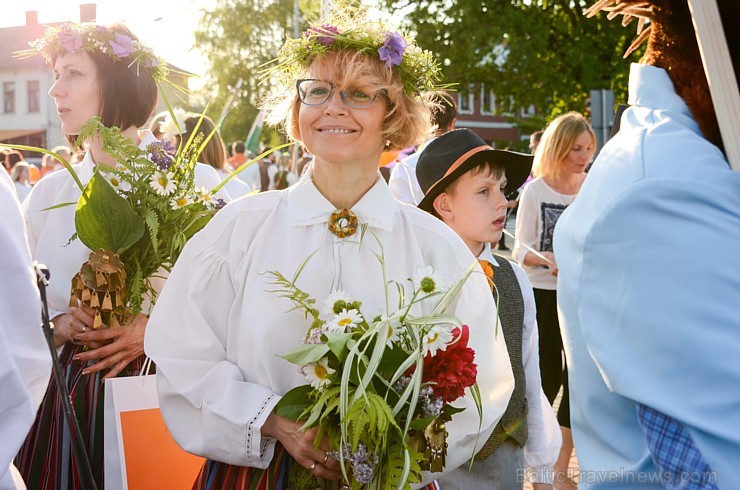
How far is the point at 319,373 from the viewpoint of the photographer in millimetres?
2367

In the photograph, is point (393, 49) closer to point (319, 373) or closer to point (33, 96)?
point (319, 373)

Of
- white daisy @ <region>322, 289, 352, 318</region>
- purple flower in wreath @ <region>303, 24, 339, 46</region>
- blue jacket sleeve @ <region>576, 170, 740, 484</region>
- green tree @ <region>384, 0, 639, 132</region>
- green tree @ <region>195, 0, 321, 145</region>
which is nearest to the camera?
blue jacket sleeve @ <region>576, 170, 740, 484</region>

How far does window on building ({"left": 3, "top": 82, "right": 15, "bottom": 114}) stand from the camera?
59.2 metres

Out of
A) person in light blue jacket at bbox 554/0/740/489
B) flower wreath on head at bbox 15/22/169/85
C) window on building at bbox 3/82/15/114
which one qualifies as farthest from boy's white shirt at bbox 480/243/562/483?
window on building at bbox 3/82/15/114

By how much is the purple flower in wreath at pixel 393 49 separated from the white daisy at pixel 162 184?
1107 mm

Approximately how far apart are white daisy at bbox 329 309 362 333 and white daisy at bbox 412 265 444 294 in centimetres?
19

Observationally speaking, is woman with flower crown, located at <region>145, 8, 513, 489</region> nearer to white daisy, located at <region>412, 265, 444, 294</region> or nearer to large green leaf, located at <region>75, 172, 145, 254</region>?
white daisy, located at <region>412, 265, 444, 294</region>

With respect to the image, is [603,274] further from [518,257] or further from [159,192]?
[518,257]

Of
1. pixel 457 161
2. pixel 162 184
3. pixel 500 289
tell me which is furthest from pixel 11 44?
pixel 500 289

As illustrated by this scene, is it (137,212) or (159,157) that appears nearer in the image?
(137,212)

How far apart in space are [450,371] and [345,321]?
29 cm

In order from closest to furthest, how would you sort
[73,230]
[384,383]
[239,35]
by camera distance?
1. [384,383]
2. [73,230]
3. [239,35]

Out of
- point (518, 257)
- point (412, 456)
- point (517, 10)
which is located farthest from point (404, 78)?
point (517, 10)

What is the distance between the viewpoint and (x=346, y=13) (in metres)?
2.99
